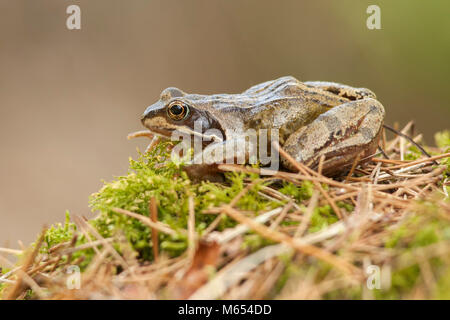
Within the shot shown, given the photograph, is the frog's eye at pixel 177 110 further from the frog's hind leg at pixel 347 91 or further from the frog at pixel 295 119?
the frog's hind leg at pixel 347 91

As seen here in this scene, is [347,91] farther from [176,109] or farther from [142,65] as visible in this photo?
[142,65]

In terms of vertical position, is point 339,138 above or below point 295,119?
below

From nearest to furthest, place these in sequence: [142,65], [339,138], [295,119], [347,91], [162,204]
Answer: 1. [162,204]
2. [339,138]
3. [295,119]
4. [347,91]
5. [142,65]

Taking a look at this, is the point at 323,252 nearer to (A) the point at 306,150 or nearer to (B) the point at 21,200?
(A) the point at 306,150

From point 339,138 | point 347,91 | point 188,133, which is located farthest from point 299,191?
point 347,91

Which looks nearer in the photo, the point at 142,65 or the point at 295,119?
the point at 295,119

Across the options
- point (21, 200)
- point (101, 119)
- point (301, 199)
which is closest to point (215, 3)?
point (101, 119)
